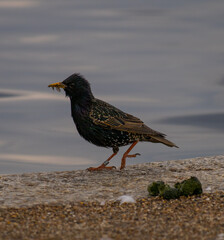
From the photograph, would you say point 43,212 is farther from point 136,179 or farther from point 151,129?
point 151,129

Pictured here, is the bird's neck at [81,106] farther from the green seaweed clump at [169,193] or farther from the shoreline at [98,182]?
the green seaweed clump at [169,193]

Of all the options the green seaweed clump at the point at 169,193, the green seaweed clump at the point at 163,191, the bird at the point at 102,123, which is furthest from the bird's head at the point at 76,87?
the green seaweed clump at the point at 169,193

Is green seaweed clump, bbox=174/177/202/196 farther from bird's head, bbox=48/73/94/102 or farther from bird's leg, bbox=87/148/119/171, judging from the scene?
bird's head, bbox=48/73/94/102

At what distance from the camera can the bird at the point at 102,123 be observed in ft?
31.3

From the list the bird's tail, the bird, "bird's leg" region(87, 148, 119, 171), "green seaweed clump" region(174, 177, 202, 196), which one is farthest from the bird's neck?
"green seaweed clump" region(174, 177, 202, 196)

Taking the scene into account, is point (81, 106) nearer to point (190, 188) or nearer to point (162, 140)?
point (162, 140)

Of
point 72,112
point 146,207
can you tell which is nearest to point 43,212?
point 146,207

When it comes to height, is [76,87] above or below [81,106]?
above

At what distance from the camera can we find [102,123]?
9.51 meters

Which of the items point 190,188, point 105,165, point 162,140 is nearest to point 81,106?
point 105,165

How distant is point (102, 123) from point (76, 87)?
2.87 ft

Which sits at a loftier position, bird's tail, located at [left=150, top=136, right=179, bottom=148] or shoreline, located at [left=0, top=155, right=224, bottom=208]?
bird's tail, located at [left=150, top=136, right=179, bottom=148]

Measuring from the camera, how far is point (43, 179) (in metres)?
9.65

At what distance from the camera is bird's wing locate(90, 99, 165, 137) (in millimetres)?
9531
